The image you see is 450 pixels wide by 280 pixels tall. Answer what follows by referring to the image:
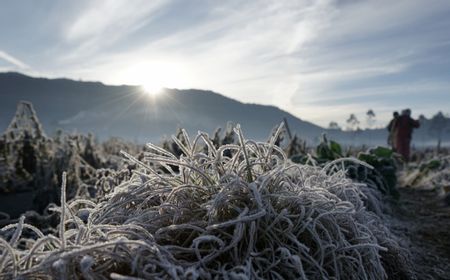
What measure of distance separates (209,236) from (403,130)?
10.0m

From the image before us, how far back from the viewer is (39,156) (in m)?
4.47

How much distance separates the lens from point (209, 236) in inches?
43.4

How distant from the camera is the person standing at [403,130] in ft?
33.2

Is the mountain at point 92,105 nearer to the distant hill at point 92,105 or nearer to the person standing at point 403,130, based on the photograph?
the distant hill at point 92,105

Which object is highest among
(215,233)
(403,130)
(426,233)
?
(403,130)

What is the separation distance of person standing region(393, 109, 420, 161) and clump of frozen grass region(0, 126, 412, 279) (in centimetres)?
947

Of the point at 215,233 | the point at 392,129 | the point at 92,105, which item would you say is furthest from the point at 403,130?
the point at 92,105

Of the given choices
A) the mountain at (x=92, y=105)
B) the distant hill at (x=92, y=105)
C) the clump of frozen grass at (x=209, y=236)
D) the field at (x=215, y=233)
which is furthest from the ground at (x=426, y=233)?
the mountain at (x=92, y=105)

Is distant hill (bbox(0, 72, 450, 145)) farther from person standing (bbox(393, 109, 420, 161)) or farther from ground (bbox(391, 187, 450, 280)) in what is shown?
ground (bbox(391, 187, 450, 280))

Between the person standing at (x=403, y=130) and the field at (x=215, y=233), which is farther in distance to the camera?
the person standing at (x=403, y=130)

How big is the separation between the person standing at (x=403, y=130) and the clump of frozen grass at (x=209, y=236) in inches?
373

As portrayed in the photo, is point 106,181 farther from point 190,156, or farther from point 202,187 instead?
point 202,187

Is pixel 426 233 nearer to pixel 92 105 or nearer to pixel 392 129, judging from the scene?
pixel 392 129

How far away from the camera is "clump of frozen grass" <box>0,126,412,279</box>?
972 mm
